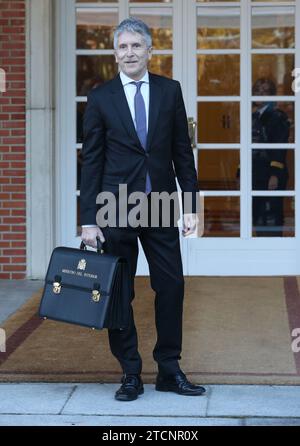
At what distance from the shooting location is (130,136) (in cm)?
575

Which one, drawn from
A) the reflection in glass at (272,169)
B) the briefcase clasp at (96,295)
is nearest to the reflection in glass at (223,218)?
the reflection in glass at (272,169)

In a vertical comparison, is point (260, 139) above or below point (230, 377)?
above

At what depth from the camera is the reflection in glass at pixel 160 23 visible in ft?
30.1

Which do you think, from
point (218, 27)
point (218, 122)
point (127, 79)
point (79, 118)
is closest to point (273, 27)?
point (218, 27)

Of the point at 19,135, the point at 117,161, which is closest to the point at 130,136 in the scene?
the point at 117,161

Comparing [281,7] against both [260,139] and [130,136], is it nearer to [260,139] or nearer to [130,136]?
[260,139]

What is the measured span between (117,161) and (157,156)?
220mm

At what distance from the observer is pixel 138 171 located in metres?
5.75

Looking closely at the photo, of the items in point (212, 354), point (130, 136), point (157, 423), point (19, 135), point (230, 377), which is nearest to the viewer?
point (157, 423)

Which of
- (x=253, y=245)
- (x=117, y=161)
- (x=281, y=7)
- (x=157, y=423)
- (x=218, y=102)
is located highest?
(x=281, y=7)

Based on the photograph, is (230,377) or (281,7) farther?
(281,7)

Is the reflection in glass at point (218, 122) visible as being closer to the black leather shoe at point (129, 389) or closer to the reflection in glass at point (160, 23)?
the reflection in glass at point (160, 23)

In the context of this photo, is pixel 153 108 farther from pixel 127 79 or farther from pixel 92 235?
pixel 92 235

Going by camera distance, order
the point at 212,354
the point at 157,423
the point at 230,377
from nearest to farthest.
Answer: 1. the point at 157,423
2. the point at 230,377
3. the point at 212,354
